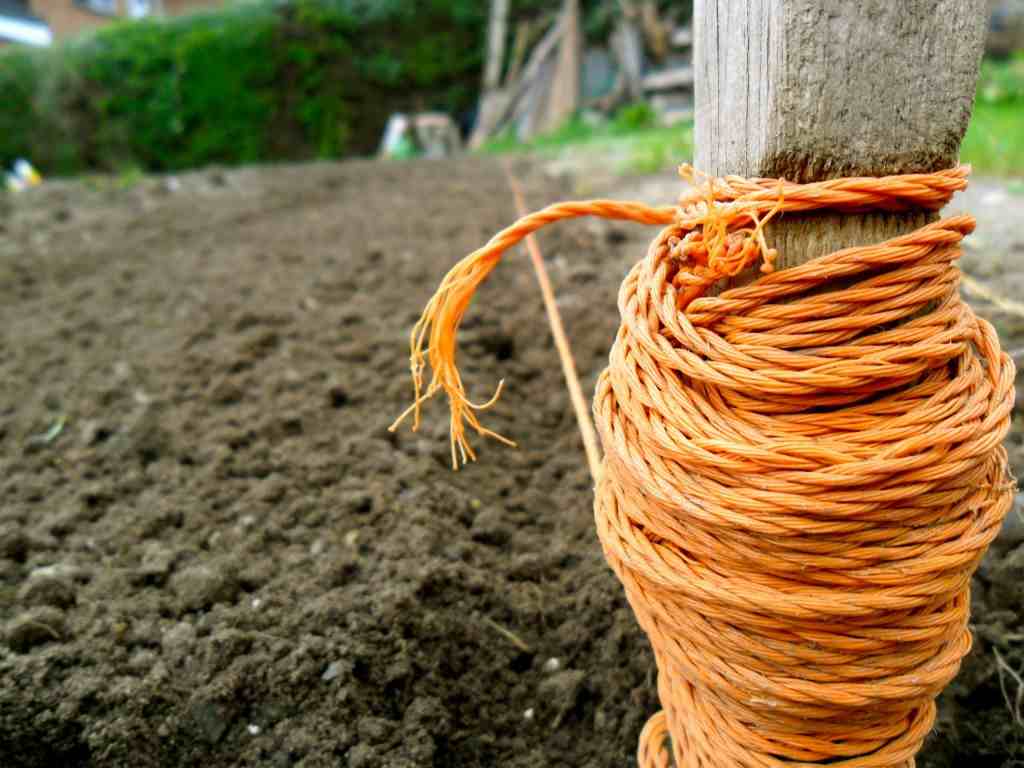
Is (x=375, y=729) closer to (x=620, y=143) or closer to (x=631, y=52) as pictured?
(x=620, y=143)

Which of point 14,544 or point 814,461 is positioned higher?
point 814,461

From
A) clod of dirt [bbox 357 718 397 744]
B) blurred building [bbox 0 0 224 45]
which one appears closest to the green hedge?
blurred building [bbox 0 0 224 45]

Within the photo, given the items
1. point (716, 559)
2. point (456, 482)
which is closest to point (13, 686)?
point (456, 482)

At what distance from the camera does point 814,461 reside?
84 cm

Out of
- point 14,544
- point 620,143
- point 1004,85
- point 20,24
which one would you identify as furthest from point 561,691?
point 20,24

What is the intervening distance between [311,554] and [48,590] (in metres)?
0.55

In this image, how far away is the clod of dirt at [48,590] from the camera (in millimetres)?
1564

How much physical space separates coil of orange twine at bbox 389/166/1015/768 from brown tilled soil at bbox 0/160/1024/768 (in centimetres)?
60

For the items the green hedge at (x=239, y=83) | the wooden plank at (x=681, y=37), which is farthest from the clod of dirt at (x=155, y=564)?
the green hedge at (x=239, y=83)

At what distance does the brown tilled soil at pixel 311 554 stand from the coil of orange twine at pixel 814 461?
1.98ft

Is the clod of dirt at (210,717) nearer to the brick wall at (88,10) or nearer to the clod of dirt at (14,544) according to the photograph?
the clod of dirt at (14,544)

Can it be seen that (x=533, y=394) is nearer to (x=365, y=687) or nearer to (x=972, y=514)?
(x=365, y=687)

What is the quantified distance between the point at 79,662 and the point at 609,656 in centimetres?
105

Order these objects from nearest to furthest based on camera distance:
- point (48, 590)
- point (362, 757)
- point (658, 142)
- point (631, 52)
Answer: point (362, 757) → point (48, 590) → point (658, 142) → point (631, 52)
